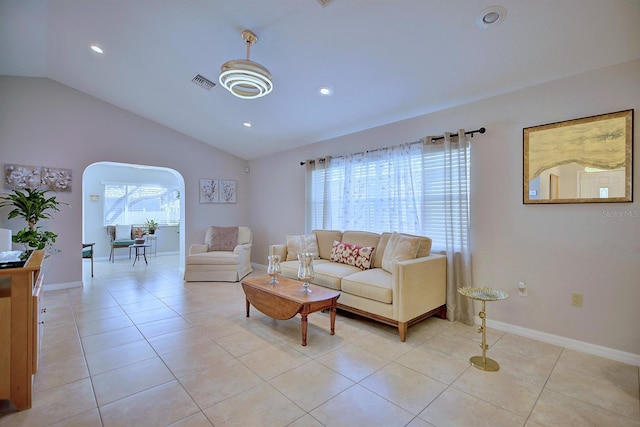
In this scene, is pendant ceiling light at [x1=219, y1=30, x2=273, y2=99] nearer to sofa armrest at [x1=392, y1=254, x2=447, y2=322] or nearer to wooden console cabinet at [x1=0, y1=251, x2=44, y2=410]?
wooden console cabinet at [x1=0, y1=251, x2=44, y2=410]

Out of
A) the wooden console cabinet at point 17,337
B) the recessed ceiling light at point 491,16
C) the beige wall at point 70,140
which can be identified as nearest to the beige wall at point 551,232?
the recessed ceiling light at point 491,16

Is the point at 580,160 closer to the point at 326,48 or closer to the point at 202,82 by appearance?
the point at 326,48

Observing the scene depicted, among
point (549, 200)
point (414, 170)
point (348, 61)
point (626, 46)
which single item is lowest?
point (549, 200)

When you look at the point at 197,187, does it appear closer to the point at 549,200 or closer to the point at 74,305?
the point at 74,305

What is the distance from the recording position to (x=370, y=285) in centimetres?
283

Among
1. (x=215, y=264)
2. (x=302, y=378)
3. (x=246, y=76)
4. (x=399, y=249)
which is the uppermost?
(x=246, y=76)

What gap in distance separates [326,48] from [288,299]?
89.9 inches

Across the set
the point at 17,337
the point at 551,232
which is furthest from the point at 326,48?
the point at 17,337

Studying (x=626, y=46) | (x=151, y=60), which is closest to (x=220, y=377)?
(x=151, y=60)

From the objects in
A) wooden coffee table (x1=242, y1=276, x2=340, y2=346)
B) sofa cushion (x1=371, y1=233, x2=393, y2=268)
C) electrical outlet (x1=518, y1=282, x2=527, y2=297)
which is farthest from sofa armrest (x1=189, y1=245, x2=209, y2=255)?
electrical outlet (x1=518, y1=282, x2=527, y2=297)

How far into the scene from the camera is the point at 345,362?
86.9 inches

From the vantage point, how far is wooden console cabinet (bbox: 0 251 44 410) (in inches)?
63.9

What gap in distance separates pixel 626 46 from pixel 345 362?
3.13 meters

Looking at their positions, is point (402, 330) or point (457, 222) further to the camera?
point (457, 222)
